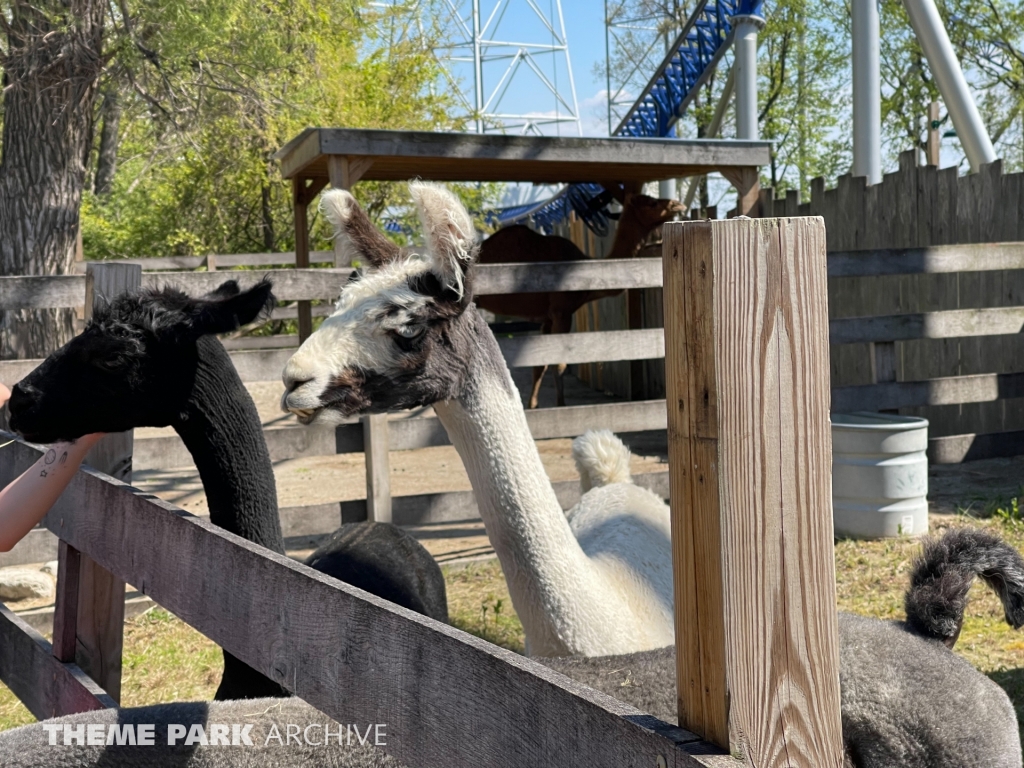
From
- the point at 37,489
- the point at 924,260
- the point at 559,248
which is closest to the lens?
the point at 37,489

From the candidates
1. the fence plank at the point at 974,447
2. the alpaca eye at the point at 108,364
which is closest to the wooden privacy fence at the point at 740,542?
the alpaca eye at the point at 108,364

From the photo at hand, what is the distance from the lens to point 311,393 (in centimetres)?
252

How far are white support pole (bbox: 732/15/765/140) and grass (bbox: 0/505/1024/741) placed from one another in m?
8.86

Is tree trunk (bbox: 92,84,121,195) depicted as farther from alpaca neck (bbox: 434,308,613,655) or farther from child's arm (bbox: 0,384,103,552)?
alpaca neck (bbox: 434,308,613,655)

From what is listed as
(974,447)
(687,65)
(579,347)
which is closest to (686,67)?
(687,65)

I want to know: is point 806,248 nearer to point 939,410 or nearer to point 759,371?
point 759,371

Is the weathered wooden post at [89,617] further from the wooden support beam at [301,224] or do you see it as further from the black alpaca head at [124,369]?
the wooden support beam at [301,224]

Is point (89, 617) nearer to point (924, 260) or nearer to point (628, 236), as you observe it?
point (924, 260)

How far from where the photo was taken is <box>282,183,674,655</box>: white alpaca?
2580mm

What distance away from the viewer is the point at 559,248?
10570 millimetres

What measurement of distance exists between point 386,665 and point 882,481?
191 inches

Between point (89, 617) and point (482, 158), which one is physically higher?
point (482, 158)

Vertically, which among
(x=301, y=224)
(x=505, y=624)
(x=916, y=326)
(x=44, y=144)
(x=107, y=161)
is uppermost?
(x=107, y=161)

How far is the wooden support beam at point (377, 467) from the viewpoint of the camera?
17.8 ft
